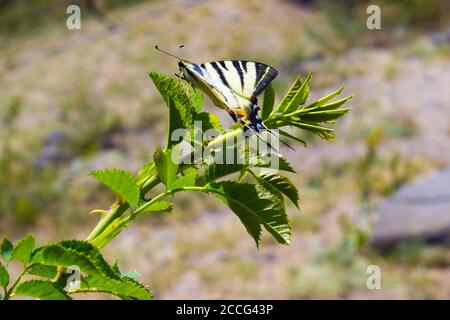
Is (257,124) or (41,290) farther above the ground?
(257,124)

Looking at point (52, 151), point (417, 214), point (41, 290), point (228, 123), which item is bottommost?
point (41, 290)

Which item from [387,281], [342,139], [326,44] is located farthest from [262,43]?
[387,281]

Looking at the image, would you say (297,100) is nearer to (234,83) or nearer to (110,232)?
(234,83)

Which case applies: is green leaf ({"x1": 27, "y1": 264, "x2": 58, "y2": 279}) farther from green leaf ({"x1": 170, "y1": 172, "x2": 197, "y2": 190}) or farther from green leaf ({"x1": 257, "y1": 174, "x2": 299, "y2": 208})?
green leaf ({"x1": 257, "y1": 174, "x2": 299, "y2": 208})

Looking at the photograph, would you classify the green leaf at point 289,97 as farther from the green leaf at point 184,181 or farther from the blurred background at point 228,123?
the blurred background at point 228,123

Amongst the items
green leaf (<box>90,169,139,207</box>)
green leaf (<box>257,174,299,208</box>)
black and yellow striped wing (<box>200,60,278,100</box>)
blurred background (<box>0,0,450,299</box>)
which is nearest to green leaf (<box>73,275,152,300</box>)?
green leaf (<box>90,169,139,207</box>)

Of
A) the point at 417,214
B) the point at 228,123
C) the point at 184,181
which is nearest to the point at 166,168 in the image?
the point at 184,181
